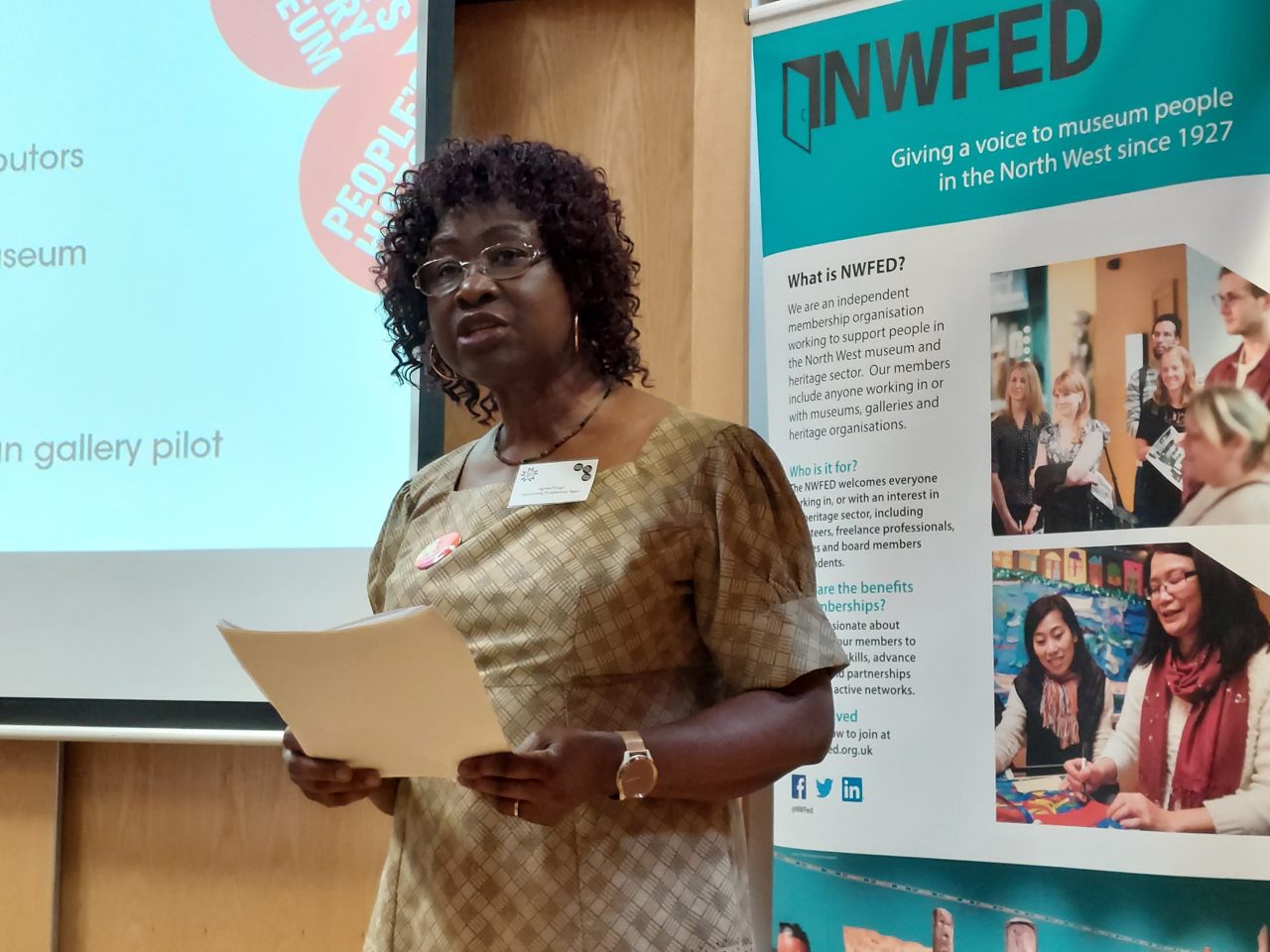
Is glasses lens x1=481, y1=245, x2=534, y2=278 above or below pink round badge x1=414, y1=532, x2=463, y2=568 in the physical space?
above

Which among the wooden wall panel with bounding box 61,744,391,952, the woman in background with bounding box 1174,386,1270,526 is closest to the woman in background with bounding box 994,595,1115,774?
the woman in background with bounding box 1174,386,1270,526

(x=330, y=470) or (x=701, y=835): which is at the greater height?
(x=330, y=470)

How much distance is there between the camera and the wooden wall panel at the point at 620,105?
91.9 inches

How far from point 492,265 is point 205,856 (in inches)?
61.0

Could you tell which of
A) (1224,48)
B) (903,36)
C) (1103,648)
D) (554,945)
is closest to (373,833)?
(554,945)

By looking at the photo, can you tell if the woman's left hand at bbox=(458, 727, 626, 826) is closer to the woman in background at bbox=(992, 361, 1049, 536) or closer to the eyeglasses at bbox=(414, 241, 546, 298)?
the eyeglasses at bbox=(414, 241, 546, 298)

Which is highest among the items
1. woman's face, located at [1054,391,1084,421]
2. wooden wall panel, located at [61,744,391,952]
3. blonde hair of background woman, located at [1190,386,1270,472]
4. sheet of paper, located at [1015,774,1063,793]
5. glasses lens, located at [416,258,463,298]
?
glasses lens, located at [416,258,463,298]

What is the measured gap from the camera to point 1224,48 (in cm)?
161

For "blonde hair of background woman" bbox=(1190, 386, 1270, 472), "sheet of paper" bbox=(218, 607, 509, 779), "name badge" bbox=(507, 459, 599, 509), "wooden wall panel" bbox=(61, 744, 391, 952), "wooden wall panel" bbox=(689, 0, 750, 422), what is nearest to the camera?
"sheet of paper" bbox=(218, 607, 509, 779)

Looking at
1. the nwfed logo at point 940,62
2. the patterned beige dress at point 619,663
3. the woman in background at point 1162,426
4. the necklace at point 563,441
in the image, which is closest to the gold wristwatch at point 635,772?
the patterned beige dress at point 619,663

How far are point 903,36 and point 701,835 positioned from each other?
4.23 feet

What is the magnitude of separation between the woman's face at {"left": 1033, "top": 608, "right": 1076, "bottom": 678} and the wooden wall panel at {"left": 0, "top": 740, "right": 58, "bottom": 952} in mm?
1935

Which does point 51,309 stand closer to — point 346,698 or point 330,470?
point 330,470

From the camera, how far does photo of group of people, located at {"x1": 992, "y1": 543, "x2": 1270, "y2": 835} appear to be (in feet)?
5.02
